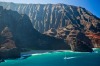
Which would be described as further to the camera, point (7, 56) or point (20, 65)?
point (7, 56)

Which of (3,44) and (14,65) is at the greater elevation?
(3,44)

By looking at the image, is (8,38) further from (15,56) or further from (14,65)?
(14,65)

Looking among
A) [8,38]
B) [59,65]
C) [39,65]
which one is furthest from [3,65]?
[8,38]

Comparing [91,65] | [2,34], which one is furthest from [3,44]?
[91,65]

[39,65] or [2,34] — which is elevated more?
[2,34]

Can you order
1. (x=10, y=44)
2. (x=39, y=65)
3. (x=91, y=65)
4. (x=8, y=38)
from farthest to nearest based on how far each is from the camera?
(x=8, y=38) < (x=10, y=44) < (x=39, y=65) < (x=91, y=65)

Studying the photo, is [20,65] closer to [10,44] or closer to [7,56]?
[7,56]

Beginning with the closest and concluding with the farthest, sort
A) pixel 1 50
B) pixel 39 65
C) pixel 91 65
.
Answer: pixel 91 65, pixel 39 65, pixel 1 50

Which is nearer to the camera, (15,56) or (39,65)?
(39,65)

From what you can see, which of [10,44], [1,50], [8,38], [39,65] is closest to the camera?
[39,65]
